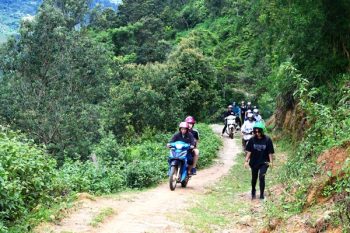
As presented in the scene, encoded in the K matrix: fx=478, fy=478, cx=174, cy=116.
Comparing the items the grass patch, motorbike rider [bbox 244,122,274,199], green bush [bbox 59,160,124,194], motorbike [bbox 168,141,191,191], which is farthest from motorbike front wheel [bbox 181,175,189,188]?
the grass patch

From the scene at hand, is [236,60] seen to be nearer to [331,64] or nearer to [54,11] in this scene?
[54,11]

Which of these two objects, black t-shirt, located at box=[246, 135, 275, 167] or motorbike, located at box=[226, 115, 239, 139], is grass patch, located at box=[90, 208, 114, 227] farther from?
motorbike, located at box=[226, 115, 239, 139]

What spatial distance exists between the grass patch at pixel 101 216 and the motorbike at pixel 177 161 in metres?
3.10

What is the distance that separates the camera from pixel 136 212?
8953 millimetres

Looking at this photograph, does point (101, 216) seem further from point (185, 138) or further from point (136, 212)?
point (185, 138)

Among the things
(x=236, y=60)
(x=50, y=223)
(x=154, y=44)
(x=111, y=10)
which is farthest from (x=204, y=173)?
(x=111, y=10)

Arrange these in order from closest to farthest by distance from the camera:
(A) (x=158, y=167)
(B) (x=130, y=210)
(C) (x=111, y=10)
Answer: (B) (x=130, y=210) → (A) (x=158, y=167) → (C) (x=111, y=10)

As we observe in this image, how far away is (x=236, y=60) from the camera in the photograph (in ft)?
147

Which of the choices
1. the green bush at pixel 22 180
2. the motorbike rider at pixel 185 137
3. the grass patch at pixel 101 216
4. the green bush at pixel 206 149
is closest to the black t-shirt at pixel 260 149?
the motorbike rider at pixel 185 137

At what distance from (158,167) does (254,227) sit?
21.9ft

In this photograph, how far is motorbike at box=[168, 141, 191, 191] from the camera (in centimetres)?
1166

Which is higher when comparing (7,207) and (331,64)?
(331,64)

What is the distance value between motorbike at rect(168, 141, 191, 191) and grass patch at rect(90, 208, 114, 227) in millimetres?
3098

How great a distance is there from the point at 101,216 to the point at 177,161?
12.9 ft
